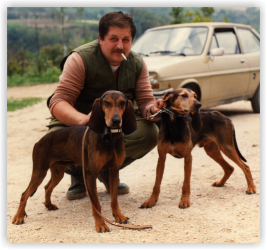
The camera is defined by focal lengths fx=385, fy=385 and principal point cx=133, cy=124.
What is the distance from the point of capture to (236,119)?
8648 mm

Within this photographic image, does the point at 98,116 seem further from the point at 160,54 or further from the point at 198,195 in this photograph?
the point at 160,54

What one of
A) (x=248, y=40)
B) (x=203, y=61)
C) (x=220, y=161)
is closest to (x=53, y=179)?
(x=220, y=161)

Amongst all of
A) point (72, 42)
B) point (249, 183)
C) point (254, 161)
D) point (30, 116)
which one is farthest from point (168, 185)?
point (72, 42)

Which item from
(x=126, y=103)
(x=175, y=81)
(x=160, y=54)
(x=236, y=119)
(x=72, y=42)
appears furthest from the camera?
(x=72, y=42)

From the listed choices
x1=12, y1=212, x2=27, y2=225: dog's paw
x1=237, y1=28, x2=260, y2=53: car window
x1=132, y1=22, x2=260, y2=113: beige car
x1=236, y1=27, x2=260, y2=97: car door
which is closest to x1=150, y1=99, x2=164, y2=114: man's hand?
x1=12, y1=212, x2=27, y2=225: dog's paw

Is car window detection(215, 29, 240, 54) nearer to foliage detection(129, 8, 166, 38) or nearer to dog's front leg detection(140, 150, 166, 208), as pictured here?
foliage detection(129, 8, 166, 38)

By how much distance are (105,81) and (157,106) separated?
585 millimetres

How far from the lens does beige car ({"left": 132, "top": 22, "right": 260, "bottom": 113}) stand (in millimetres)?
7250

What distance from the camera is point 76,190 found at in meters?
4.26

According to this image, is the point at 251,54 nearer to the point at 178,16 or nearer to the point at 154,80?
the point at 154,80

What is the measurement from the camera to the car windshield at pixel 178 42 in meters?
7.78

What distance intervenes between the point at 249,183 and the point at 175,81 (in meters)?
3.31

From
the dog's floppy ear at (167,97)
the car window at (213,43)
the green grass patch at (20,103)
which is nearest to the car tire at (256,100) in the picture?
the car window at (213,43)

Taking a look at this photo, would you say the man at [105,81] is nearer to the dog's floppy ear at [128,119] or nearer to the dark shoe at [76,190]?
the dark shoe at [76,190]
